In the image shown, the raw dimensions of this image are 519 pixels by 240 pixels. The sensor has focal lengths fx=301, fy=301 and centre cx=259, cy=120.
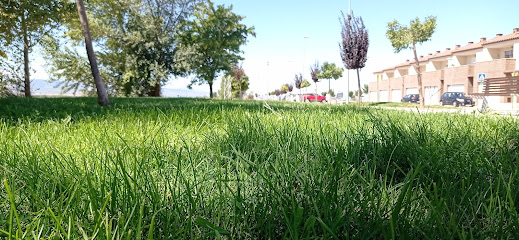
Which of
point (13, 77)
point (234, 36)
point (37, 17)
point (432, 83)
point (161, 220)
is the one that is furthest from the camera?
point (432, 83)

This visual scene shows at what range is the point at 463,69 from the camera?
118ft

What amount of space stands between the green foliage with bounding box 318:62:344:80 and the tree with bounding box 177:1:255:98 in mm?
17143

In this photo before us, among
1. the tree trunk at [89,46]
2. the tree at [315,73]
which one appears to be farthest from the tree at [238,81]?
the tree trunk at [89,46]

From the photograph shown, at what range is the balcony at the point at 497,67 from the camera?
29.7 metres

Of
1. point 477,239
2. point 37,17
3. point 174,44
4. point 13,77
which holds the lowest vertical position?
point 477,239

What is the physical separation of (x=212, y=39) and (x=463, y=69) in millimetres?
30167

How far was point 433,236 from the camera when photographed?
70 cm

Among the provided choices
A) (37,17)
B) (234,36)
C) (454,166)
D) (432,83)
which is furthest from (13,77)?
(432,83)

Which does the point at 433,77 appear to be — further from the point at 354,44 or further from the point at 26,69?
the point at 26,69

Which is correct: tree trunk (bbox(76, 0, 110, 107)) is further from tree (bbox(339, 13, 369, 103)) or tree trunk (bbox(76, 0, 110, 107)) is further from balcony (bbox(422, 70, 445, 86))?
balcony (bbox(422, 70, 445, 86))

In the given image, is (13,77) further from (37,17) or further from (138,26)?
(138,26)

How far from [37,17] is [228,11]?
1875 cm

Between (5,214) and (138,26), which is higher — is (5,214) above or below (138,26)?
below

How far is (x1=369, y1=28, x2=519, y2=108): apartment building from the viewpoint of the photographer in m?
30.0
